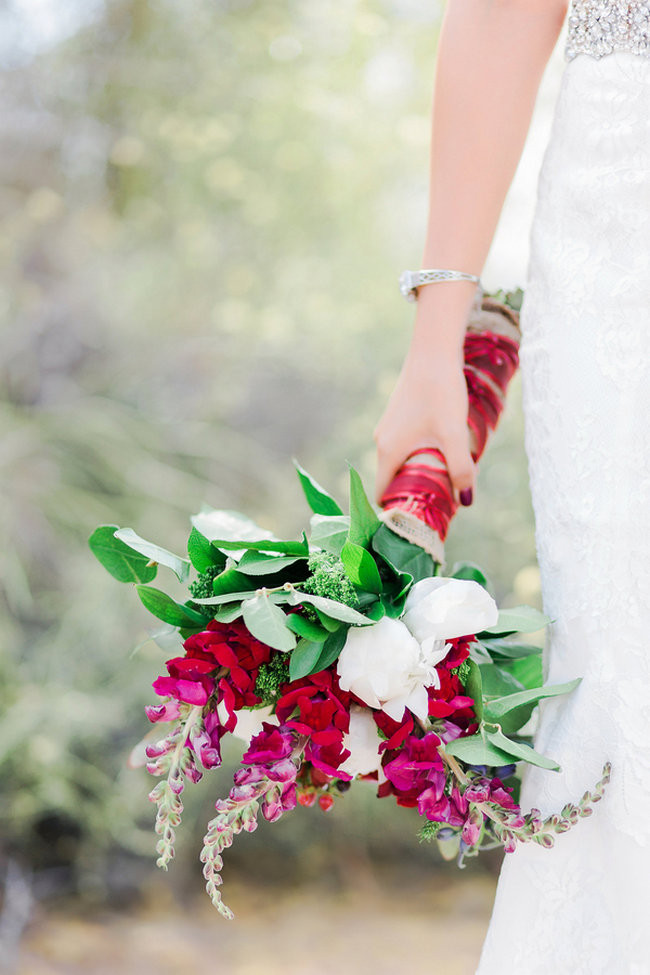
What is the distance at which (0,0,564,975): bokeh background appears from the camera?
200cm

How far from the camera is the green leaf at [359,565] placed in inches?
24.8

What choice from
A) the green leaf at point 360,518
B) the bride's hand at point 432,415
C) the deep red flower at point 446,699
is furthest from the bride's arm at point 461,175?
the deep red flower at point 446,699

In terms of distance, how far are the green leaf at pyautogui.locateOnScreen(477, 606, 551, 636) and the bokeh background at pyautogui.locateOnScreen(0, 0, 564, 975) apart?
49.5 inches

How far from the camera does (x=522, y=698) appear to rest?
25.1 inches

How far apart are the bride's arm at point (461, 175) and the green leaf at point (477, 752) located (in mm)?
246

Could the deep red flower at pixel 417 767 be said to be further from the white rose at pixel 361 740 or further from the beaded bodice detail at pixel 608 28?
the beaded bodice detail at pixel 608 28

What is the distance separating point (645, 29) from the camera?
67 centimetres

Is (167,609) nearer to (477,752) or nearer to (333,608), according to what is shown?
(333,608)

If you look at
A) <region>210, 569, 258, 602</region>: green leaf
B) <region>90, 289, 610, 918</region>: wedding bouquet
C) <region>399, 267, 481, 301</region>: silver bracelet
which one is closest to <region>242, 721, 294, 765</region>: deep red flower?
<region>90, 289, 610, 918</region>: wedding bouquet

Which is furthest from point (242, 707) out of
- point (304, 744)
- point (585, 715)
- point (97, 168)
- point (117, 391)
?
point (97, 168)

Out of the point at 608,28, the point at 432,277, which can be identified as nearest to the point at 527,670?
the point at 432,277

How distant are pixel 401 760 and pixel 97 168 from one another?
6.82 feet

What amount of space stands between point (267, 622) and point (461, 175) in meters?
0.42

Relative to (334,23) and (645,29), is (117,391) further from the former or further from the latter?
(645,29)
